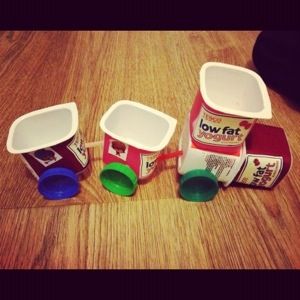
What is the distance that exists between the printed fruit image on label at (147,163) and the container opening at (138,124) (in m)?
0.04

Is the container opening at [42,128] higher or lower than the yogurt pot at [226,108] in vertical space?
lower

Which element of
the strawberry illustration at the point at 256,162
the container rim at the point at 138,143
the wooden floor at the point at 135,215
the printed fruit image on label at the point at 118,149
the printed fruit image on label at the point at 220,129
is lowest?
the wooden floor at the point at 135,215

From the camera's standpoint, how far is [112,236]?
628mm

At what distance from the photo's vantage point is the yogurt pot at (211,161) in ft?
2.04

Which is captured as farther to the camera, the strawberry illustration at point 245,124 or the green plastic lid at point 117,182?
the green plastic lid at point 117,182

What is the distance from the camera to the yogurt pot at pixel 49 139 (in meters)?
0.60

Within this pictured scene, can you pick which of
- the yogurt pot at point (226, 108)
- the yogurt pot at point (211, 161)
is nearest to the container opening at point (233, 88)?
the yogurt pot at point (226, 108)

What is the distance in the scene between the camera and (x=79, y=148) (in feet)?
2.13

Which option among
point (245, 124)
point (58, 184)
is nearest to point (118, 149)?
point (58, 184)

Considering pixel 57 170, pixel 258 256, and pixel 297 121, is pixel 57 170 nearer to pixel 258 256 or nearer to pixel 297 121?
pixel 258 256

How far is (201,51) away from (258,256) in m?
0.79

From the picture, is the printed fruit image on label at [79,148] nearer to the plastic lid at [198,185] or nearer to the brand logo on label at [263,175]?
the plastic lid at [198,185]

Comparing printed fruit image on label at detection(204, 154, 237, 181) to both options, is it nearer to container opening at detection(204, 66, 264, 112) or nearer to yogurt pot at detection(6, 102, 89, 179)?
container opening at detection(204, 66, 264, 112)

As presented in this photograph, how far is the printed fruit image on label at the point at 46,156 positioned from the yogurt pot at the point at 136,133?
111 mm
